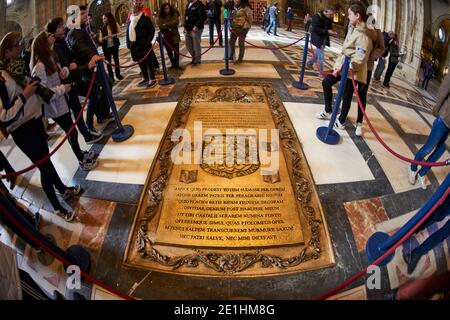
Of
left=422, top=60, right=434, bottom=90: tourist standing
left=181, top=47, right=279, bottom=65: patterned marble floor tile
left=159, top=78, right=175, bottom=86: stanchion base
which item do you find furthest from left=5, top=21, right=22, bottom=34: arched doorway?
left=422, top=60, right=434, bottom=90: tourist standing

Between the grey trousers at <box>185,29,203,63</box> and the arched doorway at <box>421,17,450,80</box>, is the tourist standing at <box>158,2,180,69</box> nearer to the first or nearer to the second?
the grey trousers at <box>185,29,203,63</box>

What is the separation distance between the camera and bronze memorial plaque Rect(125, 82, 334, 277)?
2.79m

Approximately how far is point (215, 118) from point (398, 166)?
314cm

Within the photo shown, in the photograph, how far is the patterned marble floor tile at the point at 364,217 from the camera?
9.89 feet

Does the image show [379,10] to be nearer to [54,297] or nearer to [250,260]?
[250,260]

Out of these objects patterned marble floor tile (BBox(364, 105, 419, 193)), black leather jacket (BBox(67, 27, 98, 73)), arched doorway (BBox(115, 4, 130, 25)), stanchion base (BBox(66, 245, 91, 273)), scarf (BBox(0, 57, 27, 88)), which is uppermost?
arched doorway (BBox(115, 4, 130, 25))

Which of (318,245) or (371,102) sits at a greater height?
(371,102)

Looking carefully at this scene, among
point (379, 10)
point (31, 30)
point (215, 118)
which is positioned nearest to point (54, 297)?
point (215, 118)

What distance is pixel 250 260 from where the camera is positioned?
278cm

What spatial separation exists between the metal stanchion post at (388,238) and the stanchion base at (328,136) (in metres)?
1.74

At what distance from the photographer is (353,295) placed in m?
2.52

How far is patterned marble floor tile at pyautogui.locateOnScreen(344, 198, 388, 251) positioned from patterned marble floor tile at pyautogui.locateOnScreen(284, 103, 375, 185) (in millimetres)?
413

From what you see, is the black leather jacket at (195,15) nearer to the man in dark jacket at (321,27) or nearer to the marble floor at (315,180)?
the marble floor at (315,180)

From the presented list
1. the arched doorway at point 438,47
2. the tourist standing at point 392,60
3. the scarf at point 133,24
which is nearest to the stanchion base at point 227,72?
the scarf at point 133,24
